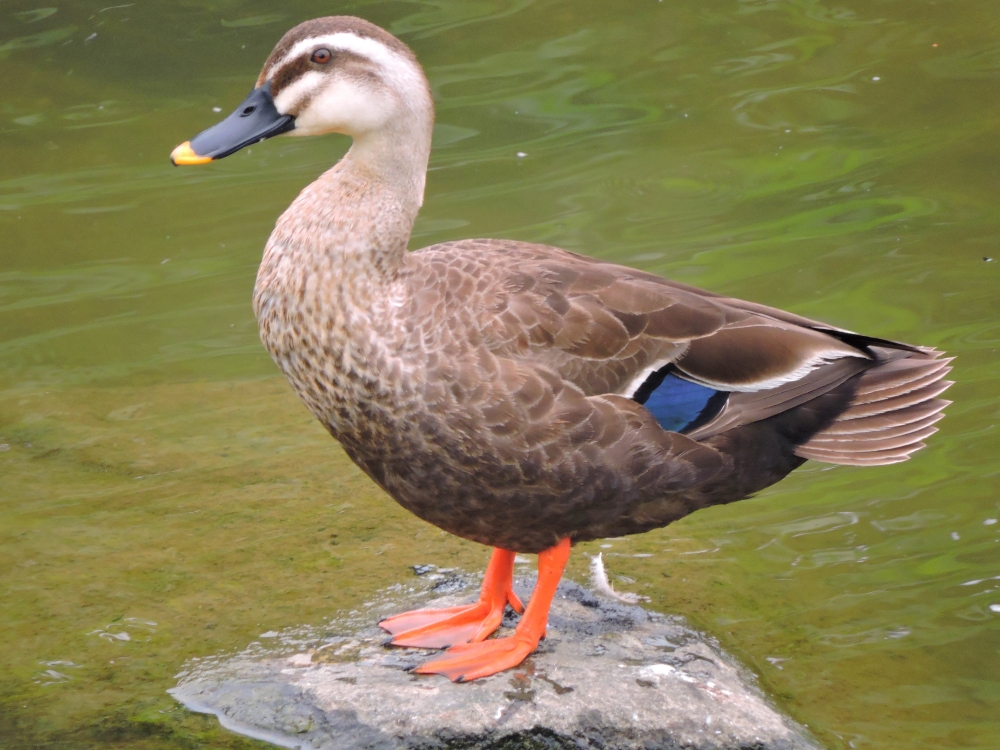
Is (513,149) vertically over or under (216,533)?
over

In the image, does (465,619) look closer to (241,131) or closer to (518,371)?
(518,371)

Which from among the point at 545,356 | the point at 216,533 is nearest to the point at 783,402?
the point at 545,356

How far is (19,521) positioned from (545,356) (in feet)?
7.30

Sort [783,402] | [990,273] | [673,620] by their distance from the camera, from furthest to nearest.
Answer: [990,273]
[673,620]
[783,402]

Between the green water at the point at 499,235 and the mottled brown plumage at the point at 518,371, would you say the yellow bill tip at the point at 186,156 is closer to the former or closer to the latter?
the mottled brown plumage at the point at 518,371

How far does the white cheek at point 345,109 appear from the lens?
3365mm

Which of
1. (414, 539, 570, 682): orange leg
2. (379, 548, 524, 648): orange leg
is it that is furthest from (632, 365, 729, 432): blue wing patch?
(379, 548, 524, 648): orange leg

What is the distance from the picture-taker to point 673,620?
3.86 metres

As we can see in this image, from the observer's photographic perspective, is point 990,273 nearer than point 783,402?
No

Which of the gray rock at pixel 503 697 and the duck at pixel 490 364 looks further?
the duck at pixel 490 364

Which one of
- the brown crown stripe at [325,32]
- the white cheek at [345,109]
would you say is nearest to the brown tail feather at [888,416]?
the white cheek at [345,109]

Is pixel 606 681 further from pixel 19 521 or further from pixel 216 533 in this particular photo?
pixel 19 521

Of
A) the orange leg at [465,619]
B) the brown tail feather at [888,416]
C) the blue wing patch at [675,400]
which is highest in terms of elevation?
the blue wing patch at [675,400]

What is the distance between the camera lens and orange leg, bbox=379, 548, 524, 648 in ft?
11.9
